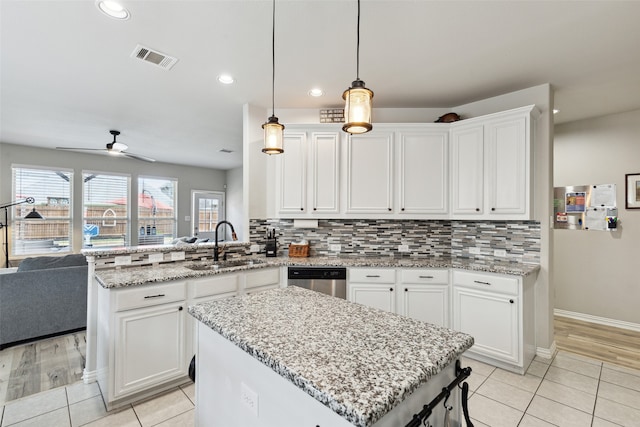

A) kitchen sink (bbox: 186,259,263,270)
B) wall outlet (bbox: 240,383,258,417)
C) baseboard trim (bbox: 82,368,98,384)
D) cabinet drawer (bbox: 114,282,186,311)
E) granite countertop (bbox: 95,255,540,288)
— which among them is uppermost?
granite countertop (bbox: 95,255,540,288)

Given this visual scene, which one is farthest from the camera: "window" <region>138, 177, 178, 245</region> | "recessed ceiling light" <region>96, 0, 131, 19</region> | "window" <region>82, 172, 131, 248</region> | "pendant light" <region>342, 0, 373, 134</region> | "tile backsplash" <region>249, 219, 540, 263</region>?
"window" <region>138, 177, 178, 245</region>

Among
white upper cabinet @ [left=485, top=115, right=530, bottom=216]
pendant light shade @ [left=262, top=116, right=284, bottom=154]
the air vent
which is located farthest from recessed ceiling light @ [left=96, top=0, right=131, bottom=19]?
white upper cabinet @ [left=485, top=115, right=530, bottom=216]

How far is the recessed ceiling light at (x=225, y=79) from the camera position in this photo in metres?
2.85

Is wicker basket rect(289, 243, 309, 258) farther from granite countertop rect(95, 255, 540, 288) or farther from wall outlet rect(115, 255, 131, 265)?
wall outlet rect(115, 255, 131, 265)

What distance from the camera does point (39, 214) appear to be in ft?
18.1

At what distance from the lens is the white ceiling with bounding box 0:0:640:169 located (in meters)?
1.95

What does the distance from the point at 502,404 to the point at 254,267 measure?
7.34ft

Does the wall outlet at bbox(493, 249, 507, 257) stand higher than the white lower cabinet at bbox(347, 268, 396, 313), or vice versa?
the wall outlet at bbox(493, 249, 507, 257)

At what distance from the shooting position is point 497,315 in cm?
269

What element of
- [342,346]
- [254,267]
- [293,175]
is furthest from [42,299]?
[342,346]

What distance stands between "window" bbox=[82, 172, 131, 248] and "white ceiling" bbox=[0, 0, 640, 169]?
2634 millimetres

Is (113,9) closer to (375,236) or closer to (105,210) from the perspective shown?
(375,236)

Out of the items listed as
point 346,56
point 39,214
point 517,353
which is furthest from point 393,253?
point 39,214

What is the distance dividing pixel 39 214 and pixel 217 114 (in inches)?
168
